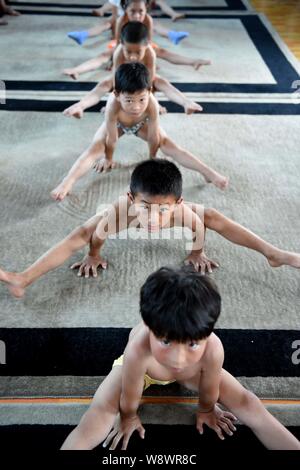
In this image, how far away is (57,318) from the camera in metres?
1.21

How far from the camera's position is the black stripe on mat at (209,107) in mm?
2162

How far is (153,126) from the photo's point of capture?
167 centimetres

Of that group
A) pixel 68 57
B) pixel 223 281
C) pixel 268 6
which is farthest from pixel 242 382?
pixel 268 6

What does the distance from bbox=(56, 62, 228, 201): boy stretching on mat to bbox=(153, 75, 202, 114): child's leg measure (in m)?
0.38

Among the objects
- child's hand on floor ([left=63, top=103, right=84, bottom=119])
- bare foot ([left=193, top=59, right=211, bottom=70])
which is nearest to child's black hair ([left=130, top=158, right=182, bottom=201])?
child's hand on floor ([left=63, top=103, right=84, bottom=119])

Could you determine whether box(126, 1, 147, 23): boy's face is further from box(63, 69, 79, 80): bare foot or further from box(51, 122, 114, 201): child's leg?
box(51, 122, 114, 201): child's leg

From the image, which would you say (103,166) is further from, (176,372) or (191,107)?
(176,372)

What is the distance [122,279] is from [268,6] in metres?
2.93

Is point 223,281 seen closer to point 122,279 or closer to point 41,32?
point 122,279

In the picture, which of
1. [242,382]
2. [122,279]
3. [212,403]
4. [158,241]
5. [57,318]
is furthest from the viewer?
[158,241]

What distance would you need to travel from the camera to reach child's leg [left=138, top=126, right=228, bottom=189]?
1.62 meters

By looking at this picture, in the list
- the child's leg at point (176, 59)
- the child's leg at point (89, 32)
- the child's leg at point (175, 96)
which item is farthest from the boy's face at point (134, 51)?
the child's leg at point (89, 32)

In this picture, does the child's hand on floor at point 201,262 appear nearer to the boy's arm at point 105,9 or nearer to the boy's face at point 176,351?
the boy's face at point 176,351

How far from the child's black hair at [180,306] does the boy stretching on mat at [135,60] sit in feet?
4.23
